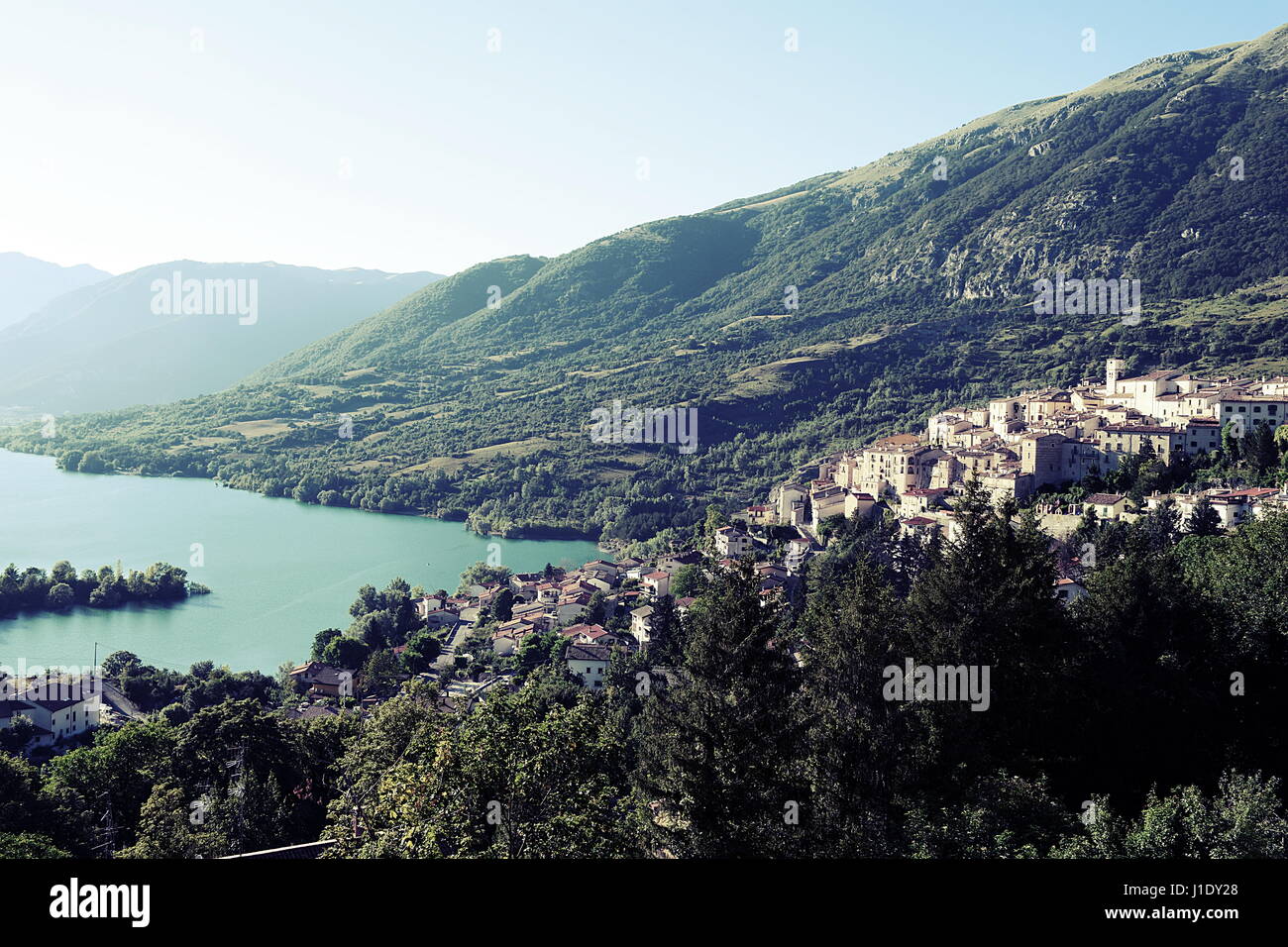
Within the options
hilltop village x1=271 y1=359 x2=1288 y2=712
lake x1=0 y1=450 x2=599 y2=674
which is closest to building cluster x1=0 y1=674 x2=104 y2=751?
hilltop village x1=271 y1=359 x2=1288 y2=712

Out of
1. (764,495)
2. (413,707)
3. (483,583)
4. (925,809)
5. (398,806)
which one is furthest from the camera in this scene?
(764,495)

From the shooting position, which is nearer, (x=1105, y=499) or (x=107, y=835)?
(x=107, y=835)

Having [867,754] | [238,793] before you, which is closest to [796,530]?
[238,793]

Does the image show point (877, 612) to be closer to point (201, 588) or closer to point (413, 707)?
point (413, 707)

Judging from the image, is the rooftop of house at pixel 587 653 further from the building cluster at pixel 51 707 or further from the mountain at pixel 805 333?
the mountain at pixel 805 333

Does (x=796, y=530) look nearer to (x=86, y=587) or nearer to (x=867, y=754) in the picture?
(x=867, y=754)
